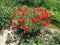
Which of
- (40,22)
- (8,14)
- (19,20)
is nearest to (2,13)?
(8,14)

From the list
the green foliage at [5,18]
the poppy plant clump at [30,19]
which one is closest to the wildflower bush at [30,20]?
the poppy plant clump at [30,19]

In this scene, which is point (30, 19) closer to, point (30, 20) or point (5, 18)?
point (30, 20)

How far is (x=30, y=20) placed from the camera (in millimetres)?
9906

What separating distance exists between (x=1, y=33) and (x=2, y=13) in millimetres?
786

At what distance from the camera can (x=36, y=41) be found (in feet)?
32.6

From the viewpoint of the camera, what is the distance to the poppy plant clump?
387 inches

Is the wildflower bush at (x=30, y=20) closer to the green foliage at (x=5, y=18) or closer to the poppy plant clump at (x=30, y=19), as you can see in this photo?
the poppy plant clump at (x=30, y=19)

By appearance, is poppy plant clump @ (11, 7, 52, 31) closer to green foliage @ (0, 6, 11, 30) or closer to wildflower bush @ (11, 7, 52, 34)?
wildflower bush @ (11, 7, 52, 34)

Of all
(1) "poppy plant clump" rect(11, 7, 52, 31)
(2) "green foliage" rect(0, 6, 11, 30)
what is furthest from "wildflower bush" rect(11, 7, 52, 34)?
(2) "green foliage" rect(0, 6, 11, 30)

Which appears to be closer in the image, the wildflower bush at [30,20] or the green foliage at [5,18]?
the wildflower bush at [30,20]

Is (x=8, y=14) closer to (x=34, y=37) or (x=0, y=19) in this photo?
(x=0, y=19)

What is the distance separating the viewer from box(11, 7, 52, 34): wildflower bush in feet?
32.3

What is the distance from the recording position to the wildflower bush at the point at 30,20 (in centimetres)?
984

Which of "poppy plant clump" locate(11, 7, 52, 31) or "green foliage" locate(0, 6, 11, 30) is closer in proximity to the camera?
"poppy plant clump" locate(11, 7, 52, 31)
